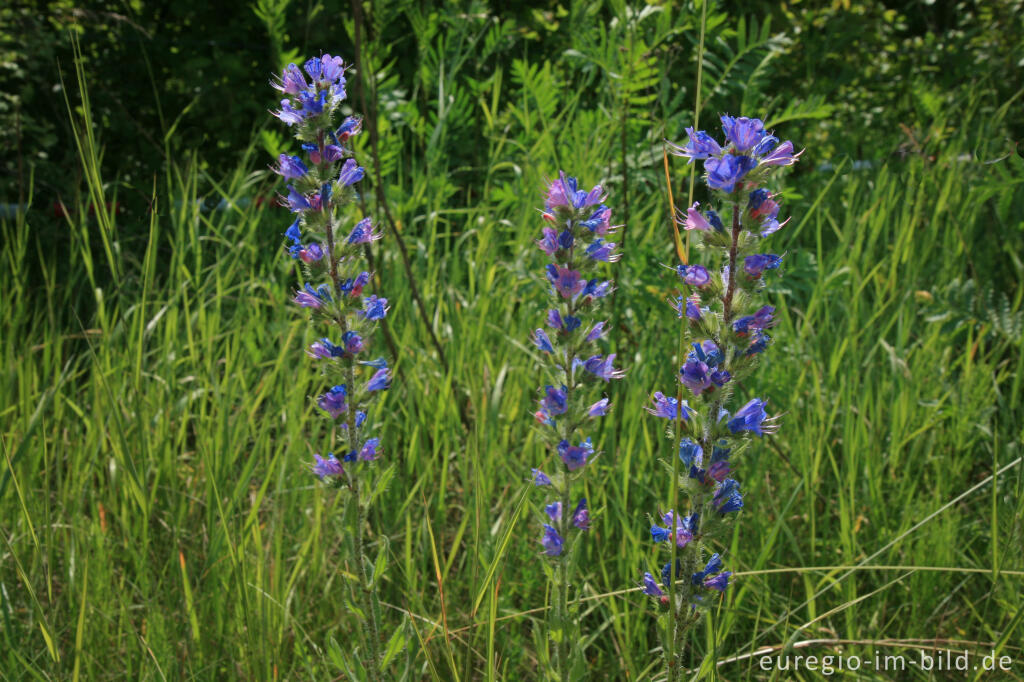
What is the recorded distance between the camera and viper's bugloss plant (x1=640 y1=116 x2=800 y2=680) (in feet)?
3.66

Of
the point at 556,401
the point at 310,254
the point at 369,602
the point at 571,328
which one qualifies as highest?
the point at 310,254

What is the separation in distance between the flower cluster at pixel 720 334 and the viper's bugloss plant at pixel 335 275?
0.54 m

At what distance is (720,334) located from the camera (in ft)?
3.72

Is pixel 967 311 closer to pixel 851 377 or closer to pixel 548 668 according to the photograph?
pixel 851 377

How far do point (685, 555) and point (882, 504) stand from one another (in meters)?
1.17

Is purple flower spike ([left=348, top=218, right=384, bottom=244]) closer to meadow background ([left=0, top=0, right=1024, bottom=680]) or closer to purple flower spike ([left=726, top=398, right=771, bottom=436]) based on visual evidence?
meadow background ([left=0, top=0, right=1024, bottom=680])

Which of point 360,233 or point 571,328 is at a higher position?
point 360,233

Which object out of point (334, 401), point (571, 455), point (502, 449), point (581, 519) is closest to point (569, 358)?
point (571, 455)

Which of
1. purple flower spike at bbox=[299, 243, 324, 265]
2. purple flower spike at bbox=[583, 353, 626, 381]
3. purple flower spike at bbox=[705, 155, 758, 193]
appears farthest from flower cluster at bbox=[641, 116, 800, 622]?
purple flower spike at bbox=[299, 243, 324, 265]

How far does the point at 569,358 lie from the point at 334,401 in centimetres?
43

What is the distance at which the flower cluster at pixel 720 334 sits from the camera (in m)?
1.12

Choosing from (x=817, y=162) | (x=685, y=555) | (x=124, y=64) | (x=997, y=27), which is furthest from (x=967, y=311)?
(x=124, y=64)

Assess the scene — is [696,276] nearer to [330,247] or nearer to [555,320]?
[555,320]

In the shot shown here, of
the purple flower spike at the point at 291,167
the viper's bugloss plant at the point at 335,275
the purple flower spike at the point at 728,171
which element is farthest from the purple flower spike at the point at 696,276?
the purple flower spike at the point at 291,167
